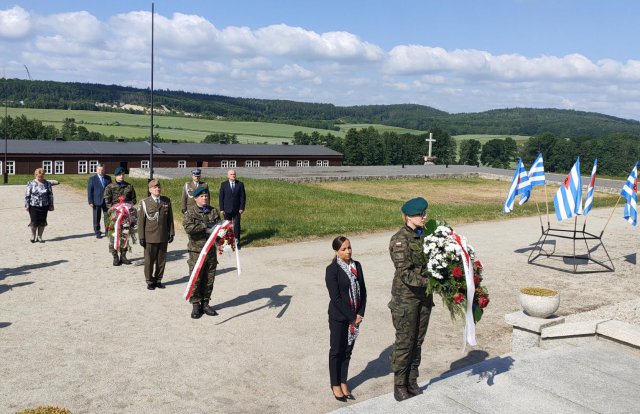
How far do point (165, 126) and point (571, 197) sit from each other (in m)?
141

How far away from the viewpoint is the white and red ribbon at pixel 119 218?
39.5 feet

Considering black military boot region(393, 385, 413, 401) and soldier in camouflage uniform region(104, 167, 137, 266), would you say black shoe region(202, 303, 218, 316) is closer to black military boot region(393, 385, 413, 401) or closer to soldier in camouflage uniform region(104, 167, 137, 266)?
black military boot region(393, 385, 413, 401)

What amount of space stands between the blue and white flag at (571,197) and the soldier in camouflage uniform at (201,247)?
26.3 ft

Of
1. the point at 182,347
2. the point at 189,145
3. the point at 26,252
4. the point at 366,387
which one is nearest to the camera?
the point at 366,387

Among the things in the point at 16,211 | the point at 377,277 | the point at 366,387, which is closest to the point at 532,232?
the point at 377,277

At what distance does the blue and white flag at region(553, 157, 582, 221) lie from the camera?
12523 mm

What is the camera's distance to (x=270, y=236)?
645 inches

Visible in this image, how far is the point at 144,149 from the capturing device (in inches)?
2539

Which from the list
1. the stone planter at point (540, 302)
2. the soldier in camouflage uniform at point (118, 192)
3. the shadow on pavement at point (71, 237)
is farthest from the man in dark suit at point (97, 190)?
the stone planter at point (540, 302)

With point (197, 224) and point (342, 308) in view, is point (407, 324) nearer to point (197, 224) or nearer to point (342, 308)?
point (342, 308)

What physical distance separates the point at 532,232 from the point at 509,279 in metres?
7.42

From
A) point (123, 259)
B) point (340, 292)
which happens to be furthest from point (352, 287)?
point (123, 259)

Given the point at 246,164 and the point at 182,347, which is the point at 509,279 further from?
the point at 246,164

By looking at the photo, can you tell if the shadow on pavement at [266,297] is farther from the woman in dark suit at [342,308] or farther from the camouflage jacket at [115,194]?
the camouflage jacket at [115,194]
